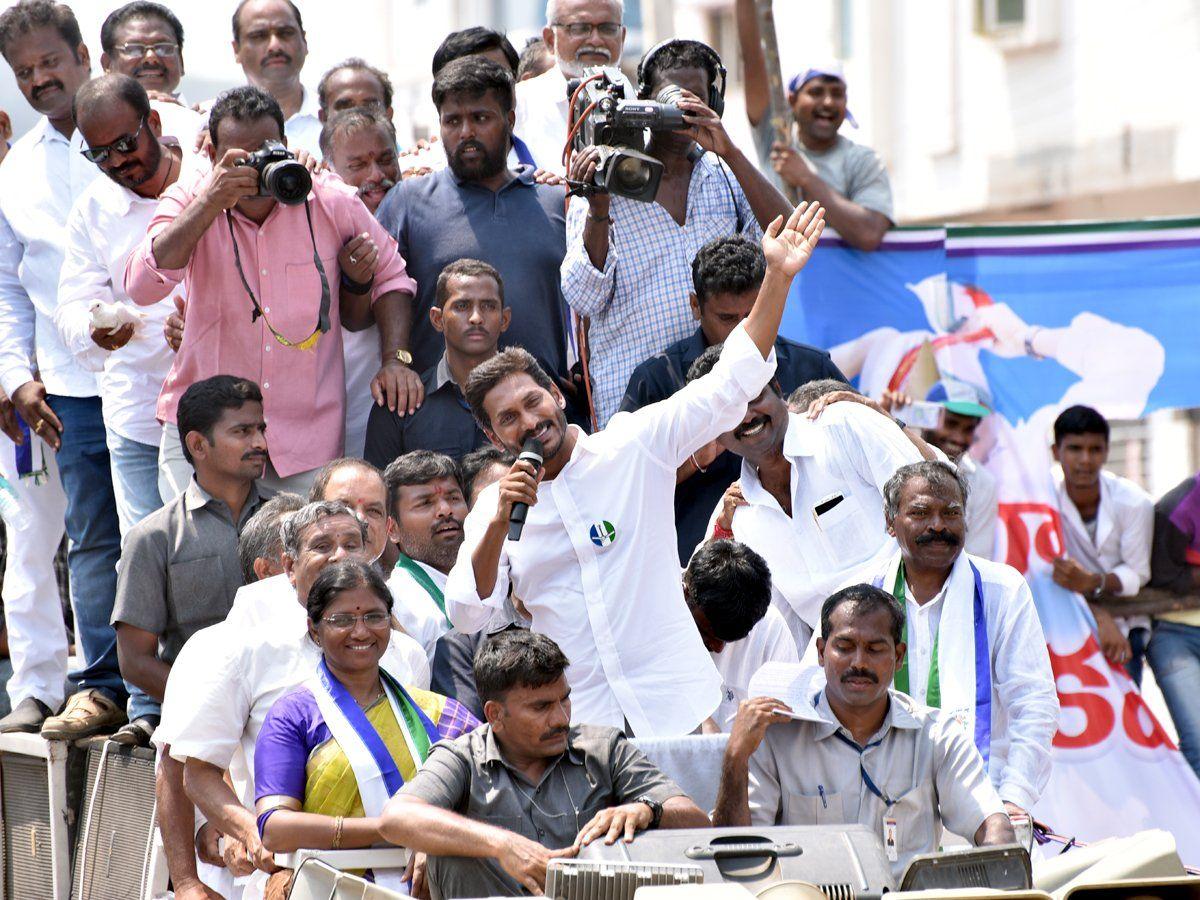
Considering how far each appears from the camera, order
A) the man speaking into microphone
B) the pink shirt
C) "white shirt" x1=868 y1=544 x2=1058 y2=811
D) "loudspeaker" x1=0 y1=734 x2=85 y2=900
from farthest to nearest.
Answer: "loudspeaker" x1=0 y1=734 x2=85 y2=900 → the pink shirt → "white shirt" x1=868 y1=544 x2=1058 y2=811 → the man speaking into microphone

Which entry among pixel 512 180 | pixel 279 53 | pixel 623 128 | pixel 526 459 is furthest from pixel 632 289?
pixel 279 53

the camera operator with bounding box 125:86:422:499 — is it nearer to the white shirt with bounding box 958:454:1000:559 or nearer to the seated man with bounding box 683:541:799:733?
the seated man with bounding box 683:541:799:733

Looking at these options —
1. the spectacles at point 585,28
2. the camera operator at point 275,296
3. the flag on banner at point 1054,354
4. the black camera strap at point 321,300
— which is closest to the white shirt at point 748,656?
the camera operator at point 275,296

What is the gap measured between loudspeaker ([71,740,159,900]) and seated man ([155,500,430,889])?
62 cm

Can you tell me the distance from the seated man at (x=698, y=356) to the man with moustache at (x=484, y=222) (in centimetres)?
60

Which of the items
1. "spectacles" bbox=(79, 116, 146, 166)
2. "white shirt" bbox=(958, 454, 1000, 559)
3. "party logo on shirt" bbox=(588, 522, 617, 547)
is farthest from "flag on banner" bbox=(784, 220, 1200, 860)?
"party logo on shirt" bbox=(588, 522, 617, 547)

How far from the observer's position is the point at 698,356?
681 centimetres

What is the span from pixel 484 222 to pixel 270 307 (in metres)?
0.88

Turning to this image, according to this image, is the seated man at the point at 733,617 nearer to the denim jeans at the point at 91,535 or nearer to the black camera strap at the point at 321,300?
the black camera strap at the point at 321,300

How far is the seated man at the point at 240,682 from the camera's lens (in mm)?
5734

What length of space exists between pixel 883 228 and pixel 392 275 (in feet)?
8.40

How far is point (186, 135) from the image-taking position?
26.0ft

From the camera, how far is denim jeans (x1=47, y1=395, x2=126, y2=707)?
7.43 m

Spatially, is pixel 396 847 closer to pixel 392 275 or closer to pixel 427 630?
pixel 427 630
